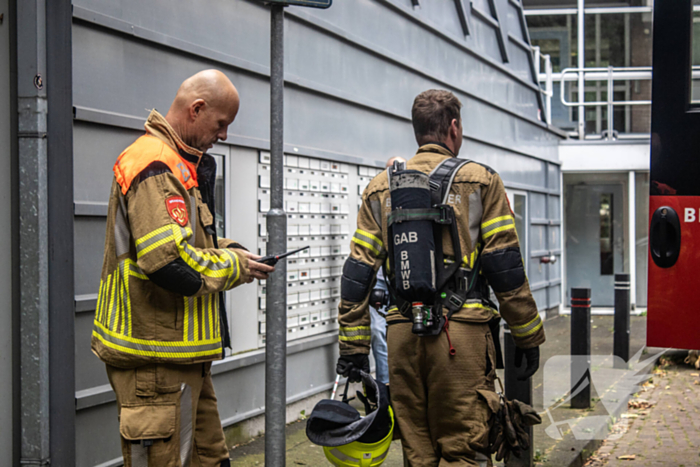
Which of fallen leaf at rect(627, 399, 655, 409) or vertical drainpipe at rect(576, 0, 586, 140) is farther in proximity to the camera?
vertical drainpipe at rect(576, 0, 586, 140)

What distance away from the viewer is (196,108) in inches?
114

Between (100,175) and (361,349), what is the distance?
178 centimetres

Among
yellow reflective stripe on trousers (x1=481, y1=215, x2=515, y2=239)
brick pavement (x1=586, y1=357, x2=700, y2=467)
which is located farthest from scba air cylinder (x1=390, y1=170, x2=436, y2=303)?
brick pavement (x1=586, y1=357, x2=700, y2=467)

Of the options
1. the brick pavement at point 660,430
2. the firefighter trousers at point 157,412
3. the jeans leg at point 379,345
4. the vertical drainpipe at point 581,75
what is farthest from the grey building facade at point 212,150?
the vertical drainpipe at point 581,75

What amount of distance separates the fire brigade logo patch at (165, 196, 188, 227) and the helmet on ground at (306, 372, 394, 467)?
1.07m

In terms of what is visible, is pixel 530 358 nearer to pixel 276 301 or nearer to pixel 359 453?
pixel 359 453

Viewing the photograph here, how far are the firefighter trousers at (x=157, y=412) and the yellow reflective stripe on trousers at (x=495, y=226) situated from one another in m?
1.36

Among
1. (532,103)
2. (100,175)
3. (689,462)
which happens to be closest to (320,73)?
(100,175)

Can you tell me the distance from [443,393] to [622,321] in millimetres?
5945

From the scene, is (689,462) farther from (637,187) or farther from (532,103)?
(637,187)

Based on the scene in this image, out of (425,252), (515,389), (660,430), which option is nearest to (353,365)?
(425,252)

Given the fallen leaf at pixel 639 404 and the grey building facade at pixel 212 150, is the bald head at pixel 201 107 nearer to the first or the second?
the grey building facade at pixel 212 150

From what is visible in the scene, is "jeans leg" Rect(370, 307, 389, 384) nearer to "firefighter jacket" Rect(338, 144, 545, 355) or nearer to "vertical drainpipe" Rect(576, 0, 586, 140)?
"firefighter jacket" Rect(338, 144, 545, 355)

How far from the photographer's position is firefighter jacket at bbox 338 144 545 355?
3.21 meters
